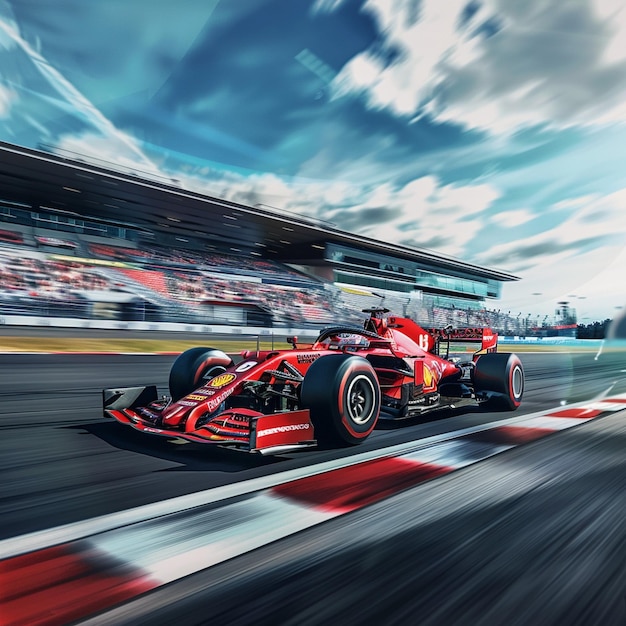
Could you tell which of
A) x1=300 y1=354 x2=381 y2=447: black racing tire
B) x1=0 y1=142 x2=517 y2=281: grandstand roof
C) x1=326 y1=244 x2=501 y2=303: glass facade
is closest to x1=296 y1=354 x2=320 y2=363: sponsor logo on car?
x1=300 y1=354 x2=381 y2=447: black racing tire

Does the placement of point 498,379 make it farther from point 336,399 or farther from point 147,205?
point 147,205

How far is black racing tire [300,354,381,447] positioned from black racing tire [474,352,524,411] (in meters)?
2.38

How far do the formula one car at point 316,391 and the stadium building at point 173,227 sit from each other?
1015 centimetres

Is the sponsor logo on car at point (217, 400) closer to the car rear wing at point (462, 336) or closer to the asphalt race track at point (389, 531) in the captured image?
the asphalt race track at point (389, 531)

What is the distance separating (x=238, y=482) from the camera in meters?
3.05

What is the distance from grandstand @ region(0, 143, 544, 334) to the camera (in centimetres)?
2059

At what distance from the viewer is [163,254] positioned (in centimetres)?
2909

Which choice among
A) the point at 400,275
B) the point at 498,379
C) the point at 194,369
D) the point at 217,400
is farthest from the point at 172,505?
the point at 400,275

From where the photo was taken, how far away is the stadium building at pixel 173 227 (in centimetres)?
2316

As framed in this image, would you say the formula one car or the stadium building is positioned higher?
the stadium building

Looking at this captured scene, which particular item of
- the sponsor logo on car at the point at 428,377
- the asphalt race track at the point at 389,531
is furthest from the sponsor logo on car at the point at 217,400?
the sponsor logo on car at the point at 428,377

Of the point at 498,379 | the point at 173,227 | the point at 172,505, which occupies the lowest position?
the point at 172,505

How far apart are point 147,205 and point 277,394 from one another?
79.9 ft

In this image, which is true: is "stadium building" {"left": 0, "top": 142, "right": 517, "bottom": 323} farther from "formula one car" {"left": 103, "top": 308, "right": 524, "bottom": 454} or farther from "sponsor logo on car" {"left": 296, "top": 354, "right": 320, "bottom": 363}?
"sponsor logo on car" {"left": 296, "top": 354, "right": 320, "bottom": 363}
